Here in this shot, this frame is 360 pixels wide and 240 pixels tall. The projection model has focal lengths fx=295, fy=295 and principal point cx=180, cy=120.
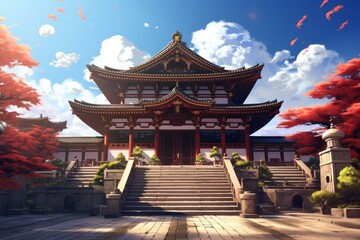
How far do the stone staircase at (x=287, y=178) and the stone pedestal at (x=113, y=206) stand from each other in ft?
27.6

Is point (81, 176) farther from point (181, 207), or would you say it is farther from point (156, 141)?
point (181, 207)

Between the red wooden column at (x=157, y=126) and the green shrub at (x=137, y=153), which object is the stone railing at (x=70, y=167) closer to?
the green shrub at (x=137, y=153)

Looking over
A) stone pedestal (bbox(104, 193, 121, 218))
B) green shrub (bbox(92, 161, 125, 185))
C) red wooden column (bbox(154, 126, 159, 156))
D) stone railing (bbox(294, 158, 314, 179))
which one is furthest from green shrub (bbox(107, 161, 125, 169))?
stone railing (bbox(294, 158, 314, 179))

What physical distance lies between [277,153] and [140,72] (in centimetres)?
1447

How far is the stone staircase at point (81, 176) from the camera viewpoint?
1805 cm

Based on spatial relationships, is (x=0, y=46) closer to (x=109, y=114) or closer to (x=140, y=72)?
(x=109, y=114)

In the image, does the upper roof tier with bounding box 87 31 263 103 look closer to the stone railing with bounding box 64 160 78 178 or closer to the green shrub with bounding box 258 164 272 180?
the stone railing with bounding box 64 160 78 178

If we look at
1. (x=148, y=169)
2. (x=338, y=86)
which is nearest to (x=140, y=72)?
(x=148, y=169)

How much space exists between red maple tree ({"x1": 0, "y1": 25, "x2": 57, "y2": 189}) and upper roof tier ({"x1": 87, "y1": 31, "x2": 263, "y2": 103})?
38.8 feet

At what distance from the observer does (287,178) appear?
18.7m

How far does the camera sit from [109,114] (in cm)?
2395

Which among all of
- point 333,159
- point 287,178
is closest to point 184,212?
point 333,159

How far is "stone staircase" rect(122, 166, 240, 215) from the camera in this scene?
13.5m

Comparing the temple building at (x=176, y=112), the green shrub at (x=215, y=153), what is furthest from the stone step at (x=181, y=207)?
the temple building at (x=176, y=112)
